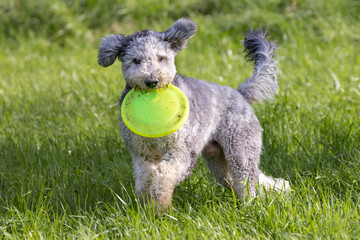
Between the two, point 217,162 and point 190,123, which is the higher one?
point 190,123

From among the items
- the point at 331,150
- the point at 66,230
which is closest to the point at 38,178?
the point at 66,230

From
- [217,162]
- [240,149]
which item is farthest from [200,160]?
[240,149]

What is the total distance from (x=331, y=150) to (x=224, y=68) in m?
3.30

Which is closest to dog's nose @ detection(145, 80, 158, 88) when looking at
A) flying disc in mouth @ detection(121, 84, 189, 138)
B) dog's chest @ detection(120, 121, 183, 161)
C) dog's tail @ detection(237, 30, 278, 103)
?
flying disc in mouth @ detection(121, 84, 189, 138)

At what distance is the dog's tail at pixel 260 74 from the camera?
4.90 m

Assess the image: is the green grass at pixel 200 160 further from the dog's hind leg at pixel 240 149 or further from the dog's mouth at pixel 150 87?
the dog's mouth at pixel 150 87

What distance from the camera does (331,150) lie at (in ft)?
16.9

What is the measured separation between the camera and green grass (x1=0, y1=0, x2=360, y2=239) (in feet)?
12.5

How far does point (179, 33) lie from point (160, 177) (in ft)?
3.86

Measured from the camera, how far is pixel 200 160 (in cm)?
532

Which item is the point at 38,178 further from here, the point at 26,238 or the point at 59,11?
the point at 59,11

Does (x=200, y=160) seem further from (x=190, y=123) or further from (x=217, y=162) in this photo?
(x=190, y=123)

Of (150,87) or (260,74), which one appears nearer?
(150,87)

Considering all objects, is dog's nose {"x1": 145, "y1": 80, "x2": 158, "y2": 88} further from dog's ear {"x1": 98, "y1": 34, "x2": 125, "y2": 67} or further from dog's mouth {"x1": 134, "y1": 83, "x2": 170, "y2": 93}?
dog's ear {"x1": 98, "y1": 34, "x2": 125, "y2": 67}
